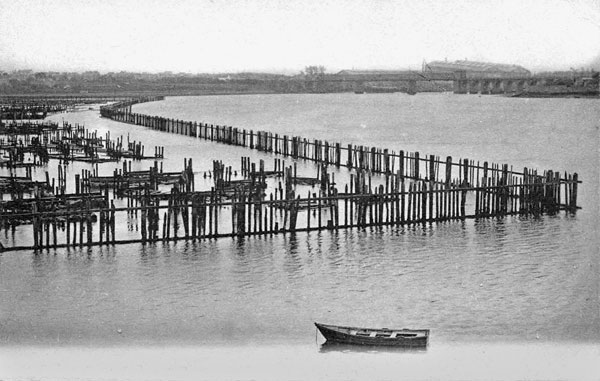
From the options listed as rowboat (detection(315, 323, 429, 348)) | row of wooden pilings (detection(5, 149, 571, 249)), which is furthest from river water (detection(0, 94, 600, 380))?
row of wooden pilings (detection(5, 149, 571, 249))

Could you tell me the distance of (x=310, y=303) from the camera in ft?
71.7

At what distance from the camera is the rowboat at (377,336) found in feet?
57.4

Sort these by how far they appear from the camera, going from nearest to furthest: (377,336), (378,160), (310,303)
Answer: (377,336), (310,303), (378,160)

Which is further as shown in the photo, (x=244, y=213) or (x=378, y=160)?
(x=378, y=160)

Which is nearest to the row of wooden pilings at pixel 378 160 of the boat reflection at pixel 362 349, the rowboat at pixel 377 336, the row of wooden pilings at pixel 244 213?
the row of wooden pilings at pixel 244 213

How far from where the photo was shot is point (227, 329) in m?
20.0

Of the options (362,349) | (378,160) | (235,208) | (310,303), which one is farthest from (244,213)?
(378,160)

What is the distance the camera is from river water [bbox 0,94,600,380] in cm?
1752

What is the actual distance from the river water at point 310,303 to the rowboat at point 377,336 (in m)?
0.24

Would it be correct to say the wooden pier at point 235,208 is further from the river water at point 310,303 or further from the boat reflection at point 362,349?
the boat reflection at point 362,349

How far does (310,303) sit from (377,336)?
4.54 m

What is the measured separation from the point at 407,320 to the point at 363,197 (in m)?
9.06

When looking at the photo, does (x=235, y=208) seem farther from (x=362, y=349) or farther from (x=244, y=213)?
(x=362, y=349)

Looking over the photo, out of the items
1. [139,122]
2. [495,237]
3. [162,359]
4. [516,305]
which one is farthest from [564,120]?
[162,359]
